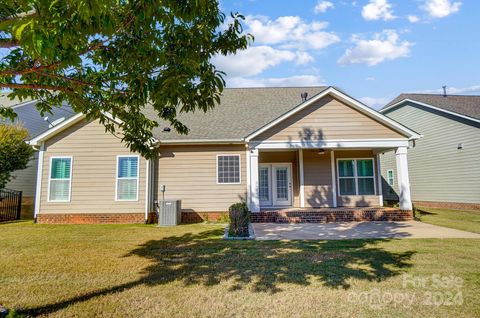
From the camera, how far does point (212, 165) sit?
475 inches

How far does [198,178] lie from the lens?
39.3 ft

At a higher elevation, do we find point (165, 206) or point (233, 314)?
point (165, 206)

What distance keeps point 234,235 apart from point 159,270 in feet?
11.0

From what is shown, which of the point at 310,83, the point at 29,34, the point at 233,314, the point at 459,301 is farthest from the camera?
the point at 310,83

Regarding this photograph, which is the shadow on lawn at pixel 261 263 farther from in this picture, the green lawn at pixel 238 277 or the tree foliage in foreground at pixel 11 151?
the tree foliage in foreground at pixel 11 151

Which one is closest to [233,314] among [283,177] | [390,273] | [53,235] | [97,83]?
[390,273]

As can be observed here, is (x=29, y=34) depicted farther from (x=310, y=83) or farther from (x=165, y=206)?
(x=310, y=83)

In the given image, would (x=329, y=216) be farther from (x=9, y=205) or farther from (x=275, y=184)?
(x=9, y=205)

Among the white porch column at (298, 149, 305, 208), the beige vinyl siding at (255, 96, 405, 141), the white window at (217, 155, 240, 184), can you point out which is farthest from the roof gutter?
the white porch column at (298, 149, 305, 208)

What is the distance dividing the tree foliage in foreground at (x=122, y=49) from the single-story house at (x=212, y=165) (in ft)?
21.0

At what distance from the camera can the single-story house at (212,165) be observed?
11195mm

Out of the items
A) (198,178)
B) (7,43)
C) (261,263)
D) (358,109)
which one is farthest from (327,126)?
(7,43)

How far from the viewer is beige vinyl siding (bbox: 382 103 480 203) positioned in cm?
1391

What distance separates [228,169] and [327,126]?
15.6 feet
